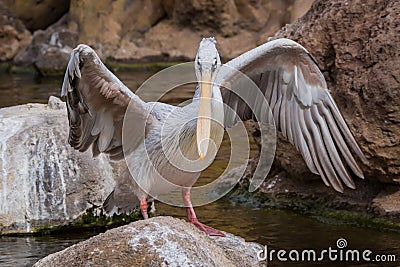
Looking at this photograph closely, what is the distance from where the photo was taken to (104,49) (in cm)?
1788

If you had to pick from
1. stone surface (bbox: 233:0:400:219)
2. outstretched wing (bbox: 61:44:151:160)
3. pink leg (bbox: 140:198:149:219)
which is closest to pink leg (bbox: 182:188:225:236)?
pink leg (bbox: 140:198:149:219)

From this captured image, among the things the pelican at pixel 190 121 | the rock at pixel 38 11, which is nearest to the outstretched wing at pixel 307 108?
the pelican at pixel 190 121

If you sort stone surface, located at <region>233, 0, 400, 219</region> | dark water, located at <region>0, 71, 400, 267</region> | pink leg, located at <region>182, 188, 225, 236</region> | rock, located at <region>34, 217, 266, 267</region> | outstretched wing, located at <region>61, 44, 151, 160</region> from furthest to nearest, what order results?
stone surface, located at <region>233, 0, 400, 219</region>
dark water, located at <region>0, 71, 400, 267</region>
pink leg, located at <region>182, 188, 225, 236</region>
outstretched wing, located at <region>61, 44, 151, 160</region>
rock, located at <region>34, 217, 266, 267</region>

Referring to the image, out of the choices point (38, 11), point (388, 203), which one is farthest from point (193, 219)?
point (38, 11)

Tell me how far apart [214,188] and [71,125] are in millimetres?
2526

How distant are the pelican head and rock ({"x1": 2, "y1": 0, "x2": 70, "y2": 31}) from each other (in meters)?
14.9

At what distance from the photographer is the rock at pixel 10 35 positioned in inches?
711

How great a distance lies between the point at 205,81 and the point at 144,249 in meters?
1.22

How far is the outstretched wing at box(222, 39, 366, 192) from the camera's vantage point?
5516mm

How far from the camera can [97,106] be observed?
5.57 meters

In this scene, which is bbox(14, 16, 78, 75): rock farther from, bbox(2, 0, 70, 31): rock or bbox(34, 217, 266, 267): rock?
bbox(34, 217, 266, 267): rock

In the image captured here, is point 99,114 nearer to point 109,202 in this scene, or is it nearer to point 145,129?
point 145,129

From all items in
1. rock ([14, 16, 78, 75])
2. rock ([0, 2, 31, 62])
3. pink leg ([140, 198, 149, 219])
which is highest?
rock ([0, 2, 31, 62])

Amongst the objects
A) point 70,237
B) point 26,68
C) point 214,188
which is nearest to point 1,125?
point 70,237
